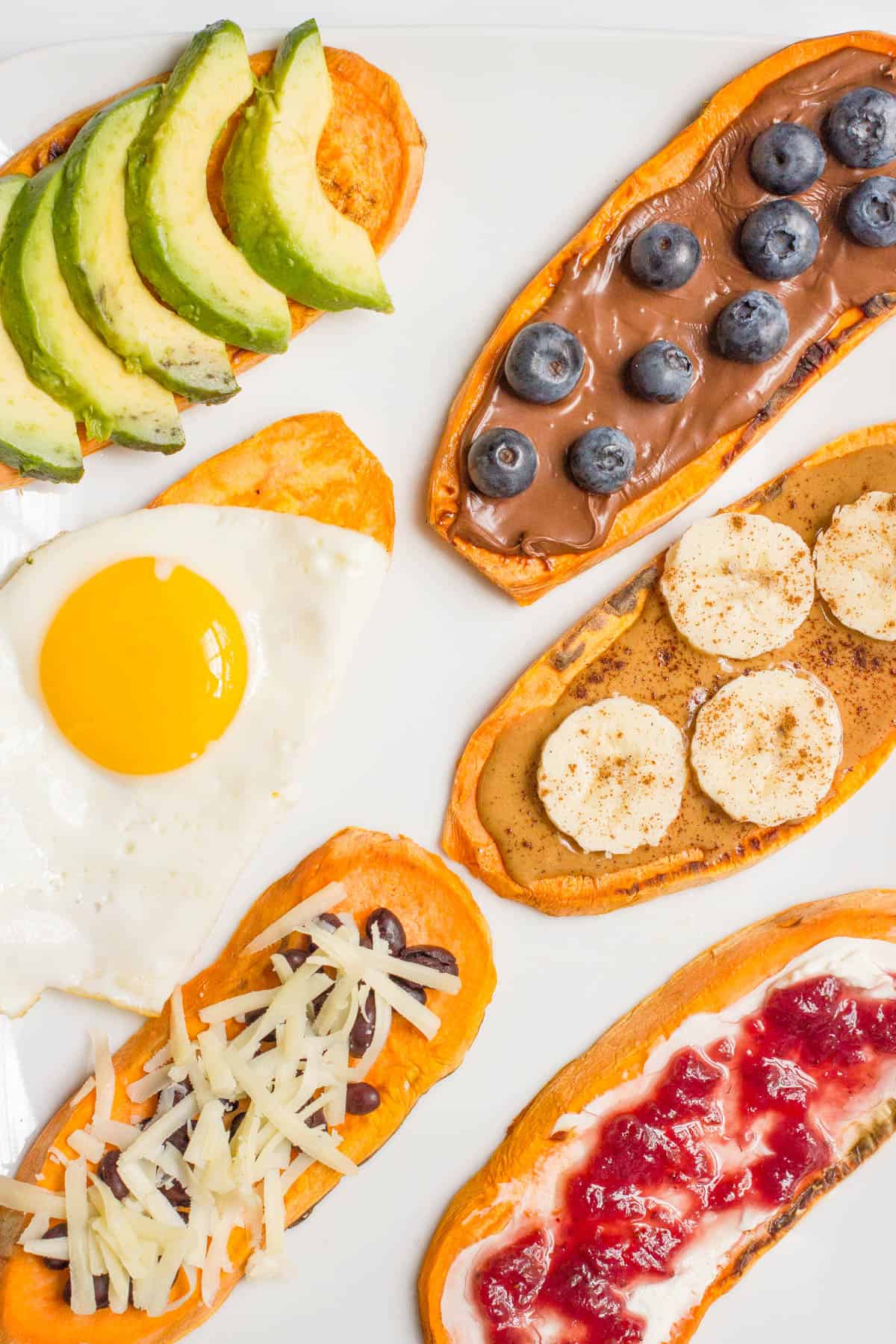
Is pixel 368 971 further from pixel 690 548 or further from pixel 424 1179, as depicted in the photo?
pixel 690 548

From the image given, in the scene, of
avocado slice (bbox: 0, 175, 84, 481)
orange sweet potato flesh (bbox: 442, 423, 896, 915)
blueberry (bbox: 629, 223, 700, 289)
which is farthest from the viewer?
orange sweet potato flesh (bbox: 442, 423, 896, 915)

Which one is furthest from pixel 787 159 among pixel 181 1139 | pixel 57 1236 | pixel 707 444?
pixel 57 1236

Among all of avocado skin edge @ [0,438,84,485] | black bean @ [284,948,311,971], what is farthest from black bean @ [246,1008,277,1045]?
avocado skin edge @ [0,438,84,485]

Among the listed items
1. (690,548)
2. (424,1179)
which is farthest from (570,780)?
(424,1179)

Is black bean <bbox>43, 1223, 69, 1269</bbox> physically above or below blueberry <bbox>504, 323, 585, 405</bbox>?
below

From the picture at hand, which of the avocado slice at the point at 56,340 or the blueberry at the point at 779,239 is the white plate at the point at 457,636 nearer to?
the avocado slice at the point at 56,340

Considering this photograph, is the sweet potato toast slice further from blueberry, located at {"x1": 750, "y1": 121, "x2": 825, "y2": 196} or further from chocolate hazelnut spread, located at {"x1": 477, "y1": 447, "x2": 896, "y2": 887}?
blueberry, located at {"x1": 750, "y1": 121, "x2": 825, "y2": 196}
